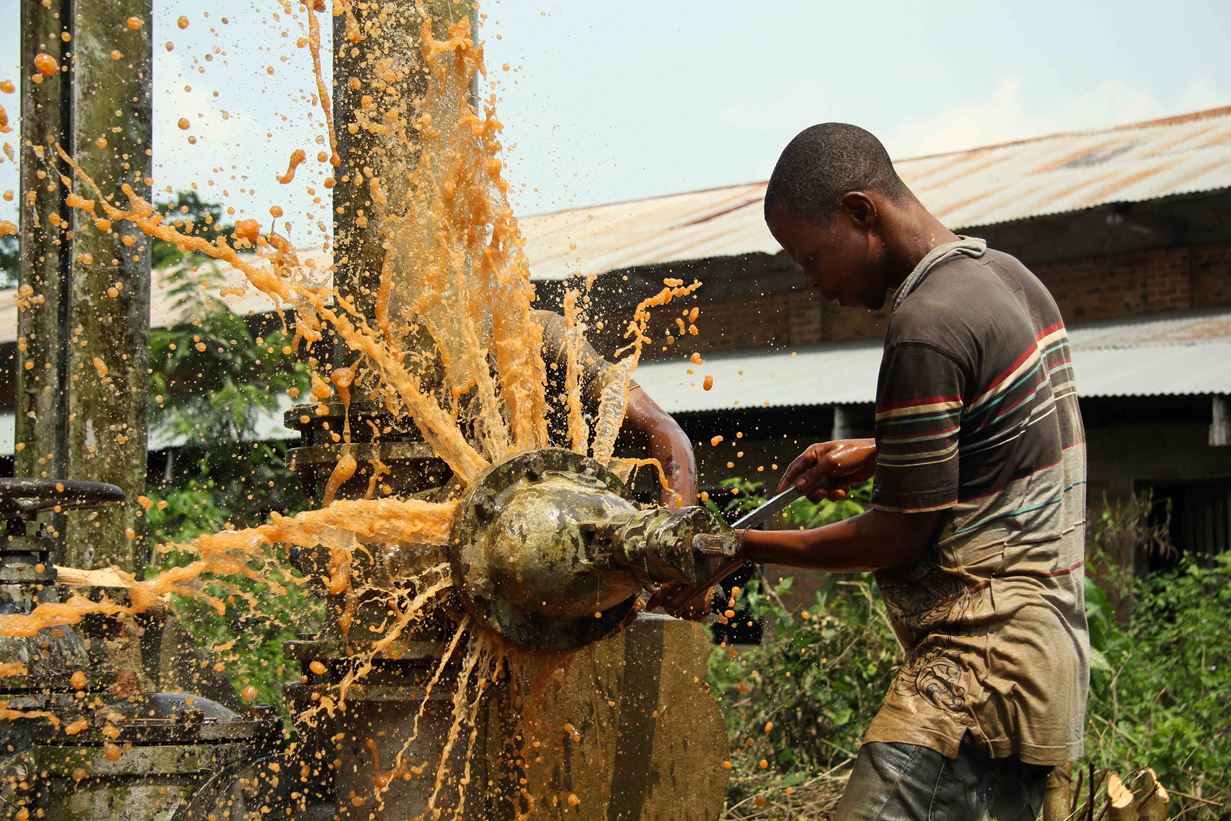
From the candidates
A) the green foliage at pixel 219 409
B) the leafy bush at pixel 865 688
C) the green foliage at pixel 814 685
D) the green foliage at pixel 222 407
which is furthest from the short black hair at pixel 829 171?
the green foliage at pixel 222 407

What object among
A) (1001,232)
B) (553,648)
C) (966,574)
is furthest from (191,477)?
(966,574)

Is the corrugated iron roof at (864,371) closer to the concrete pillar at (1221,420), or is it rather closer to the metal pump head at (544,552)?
the concrete pillar at (1221,420)

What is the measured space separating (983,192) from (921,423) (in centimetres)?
907

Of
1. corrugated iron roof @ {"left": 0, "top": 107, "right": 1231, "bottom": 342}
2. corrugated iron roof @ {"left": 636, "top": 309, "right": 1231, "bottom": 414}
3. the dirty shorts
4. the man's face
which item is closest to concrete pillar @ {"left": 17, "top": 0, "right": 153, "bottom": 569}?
corrugated iron roof @ {"left": 0, "top": 107, "right": 1231, "bottom": 342}

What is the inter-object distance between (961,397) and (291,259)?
184 cm

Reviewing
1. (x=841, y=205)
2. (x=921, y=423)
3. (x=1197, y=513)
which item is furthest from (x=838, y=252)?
(x=1197, y=513)

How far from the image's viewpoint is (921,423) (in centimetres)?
250

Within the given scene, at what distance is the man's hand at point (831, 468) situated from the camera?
326 centimetres

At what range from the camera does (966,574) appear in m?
2.60

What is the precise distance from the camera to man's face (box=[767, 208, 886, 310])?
279 cm

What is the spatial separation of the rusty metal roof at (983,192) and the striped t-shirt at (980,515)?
7101 millimetres

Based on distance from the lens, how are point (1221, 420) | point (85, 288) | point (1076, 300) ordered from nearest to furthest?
point (85, 288)
point (1221, 420)
point (1076, 300)

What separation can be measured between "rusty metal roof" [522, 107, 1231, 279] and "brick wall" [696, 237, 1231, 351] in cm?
63

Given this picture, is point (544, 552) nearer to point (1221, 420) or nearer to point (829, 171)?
point (829, 171)
